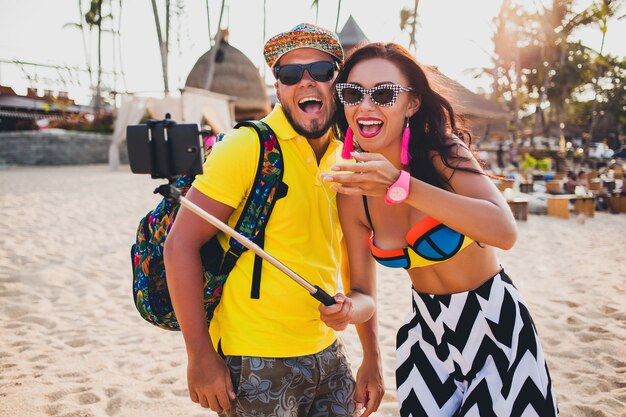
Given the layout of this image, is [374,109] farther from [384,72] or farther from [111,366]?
[111,366]

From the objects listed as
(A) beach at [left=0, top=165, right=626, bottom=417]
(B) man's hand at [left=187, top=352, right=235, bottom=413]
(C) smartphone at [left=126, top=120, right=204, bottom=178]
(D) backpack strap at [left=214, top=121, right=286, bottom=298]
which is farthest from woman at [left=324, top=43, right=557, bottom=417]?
(A) beach at [left=0, top=165, right=626, bottom=417]

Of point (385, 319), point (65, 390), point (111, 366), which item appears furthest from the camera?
point (385, 319)

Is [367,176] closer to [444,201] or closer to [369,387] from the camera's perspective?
[444,201]

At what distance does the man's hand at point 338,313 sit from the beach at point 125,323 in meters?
2.07

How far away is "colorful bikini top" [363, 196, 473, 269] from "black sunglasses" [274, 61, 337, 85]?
0.77 m

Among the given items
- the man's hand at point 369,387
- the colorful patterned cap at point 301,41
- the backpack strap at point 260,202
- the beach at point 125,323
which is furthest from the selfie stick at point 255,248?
the beach at point 125,323

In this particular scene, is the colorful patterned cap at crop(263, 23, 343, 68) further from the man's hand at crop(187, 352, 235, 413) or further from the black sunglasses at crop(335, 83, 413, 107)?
the man's hand at crop(187, 352, 235, 413)

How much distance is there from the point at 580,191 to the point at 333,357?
15033mm

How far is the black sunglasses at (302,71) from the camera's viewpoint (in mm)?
1973

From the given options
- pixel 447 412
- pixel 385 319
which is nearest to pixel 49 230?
pixel 385 319

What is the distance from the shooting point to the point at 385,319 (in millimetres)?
5207

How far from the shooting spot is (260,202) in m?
1.73

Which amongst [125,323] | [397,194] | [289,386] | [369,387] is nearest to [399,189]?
[397,194]

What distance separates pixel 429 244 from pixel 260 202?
0.68 metres
